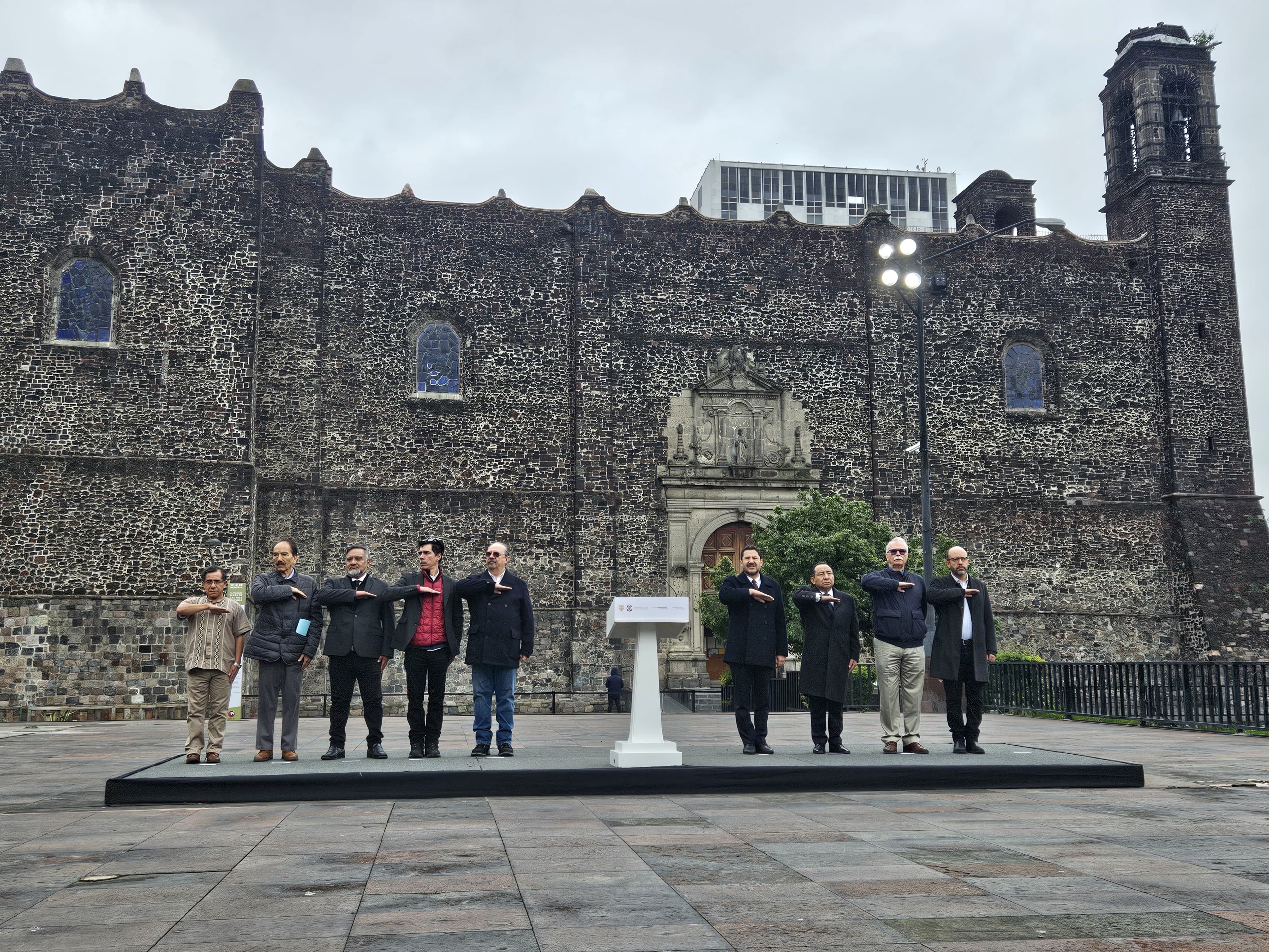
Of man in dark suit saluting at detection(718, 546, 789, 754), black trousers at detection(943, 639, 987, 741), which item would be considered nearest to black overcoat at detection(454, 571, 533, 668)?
man in dark suit saluting at detection(718, 546, 789, 754)

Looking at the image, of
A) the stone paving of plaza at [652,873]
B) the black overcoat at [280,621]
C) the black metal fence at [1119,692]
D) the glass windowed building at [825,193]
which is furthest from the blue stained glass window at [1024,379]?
the glass windowed building at [825,193]

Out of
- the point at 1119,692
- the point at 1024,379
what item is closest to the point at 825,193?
the point at 1024,379

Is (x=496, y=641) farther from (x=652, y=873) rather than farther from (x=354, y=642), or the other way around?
(x=652, y=873)

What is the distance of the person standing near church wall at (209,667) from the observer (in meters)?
8.52

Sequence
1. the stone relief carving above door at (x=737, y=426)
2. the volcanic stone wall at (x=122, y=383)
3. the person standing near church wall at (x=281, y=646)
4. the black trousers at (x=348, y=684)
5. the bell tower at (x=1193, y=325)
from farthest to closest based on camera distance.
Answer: the bell tower at (x=1193, y=325)
the stone relief carving above door at (x=737, y=426)
the volcanic stone wall at (x=122, y=383)
the black trousers at (x=348, y=684)
the person standing near church wall at (x=281, y=646)

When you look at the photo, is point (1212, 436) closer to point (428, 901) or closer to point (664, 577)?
point (664, 577)

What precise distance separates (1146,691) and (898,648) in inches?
256

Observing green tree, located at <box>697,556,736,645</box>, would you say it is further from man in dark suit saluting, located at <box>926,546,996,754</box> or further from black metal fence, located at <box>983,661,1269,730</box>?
man in dark suit saluting, located at <box>926,546,996,754</box>

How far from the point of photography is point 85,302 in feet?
71.8

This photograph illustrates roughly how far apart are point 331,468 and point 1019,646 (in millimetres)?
15058

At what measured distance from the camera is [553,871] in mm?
4836

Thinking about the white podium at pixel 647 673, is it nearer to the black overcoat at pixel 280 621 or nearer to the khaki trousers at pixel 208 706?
the black overcoat at pixel 280 621

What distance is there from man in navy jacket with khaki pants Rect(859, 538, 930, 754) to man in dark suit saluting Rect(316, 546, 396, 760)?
3594mm

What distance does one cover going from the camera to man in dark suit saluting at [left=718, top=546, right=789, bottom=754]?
9070 millimetres
